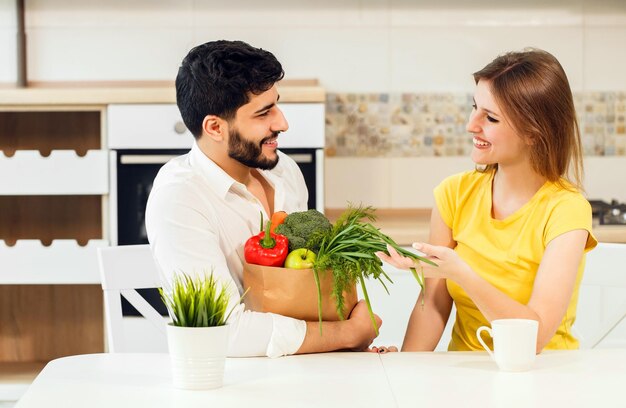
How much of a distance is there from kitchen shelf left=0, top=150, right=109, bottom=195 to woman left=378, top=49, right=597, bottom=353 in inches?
66.5

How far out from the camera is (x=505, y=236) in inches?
83.4

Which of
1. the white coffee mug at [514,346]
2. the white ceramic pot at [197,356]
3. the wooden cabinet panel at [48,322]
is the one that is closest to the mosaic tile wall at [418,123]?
the wooden cabinet panel at [48,322]

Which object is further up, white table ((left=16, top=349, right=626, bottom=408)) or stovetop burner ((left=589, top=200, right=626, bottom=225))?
stovetop burner ((left=589, top=200, right=626, bottom=225))

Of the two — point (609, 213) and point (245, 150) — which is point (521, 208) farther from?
point (609, 213)

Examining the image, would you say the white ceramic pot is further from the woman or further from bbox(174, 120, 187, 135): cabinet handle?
bbox(174, 120, 187, 135): cabinet handle

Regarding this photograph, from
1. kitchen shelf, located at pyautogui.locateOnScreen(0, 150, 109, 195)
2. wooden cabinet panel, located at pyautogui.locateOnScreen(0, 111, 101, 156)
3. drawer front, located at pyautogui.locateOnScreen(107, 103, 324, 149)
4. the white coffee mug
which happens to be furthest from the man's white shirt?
wooden cabinet panel, located at pyautogui.locateOnScreen(0, 111, 101, 156)

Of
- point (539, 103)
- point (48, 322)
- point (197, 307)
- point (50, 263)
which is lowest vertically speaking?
point (48, 322)

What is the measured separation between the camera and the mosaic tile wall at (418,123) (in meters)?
3.98

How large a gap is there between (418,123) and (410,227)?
629 mm

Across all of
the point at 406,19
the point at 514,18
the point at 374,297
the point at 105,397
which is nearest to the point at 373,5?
the point at 406,19

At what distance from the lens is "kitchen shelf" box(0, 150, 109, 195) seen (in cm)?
350

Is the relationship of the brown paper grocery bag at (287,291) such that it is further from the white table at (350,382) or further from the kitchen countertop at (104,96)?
the kitchen countertop at (104,96)

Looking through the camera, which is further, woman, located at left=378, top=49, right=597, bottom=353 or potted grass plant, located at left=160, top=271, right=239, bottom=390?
woman, located at left=378, top=49, right=597, bottom=353

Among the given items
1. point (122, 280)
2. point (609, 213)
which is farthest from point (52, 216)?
point (609, 213)
